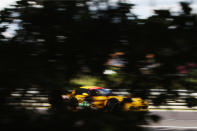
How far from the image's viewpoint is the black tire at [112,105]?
1.61m

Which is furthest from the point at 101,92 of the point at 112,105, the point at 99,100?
the point at 112,105

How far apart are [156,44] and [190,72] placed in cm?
33

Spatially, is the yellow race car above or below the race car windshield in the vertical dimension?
below

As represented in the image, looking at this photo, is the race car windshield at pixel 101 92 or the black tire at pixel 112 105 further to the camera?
the race car windshield at pixel 101 92

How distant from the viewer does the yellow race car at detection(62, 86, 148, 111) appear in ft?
5.52

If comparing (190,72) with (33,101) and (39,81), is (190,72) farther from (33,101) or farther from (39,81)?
(33,101)

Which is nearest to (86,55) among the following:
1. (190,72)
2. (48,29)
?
(48,29)

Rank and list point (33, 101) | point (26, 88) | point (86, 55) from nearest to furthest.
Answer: point (26, 88)
point (86, 55)
point (33, 101)

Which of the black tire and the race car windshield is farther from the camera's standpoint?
the race car windshield

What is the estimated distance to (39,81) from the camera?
1536 millimetres

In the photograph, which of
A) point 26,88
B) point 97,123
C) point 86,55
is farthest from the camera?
point 86,55

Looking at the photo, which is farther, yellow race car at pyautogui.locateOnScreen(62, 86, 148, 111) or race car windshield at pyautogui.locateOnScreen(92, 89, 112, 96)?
race car windshield at pyautogui.locateOnScreen(92, 89, 112, 96)

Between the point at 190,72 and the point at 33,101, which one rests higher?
the point at 190,72

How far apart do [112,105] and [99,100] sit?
16 cm
